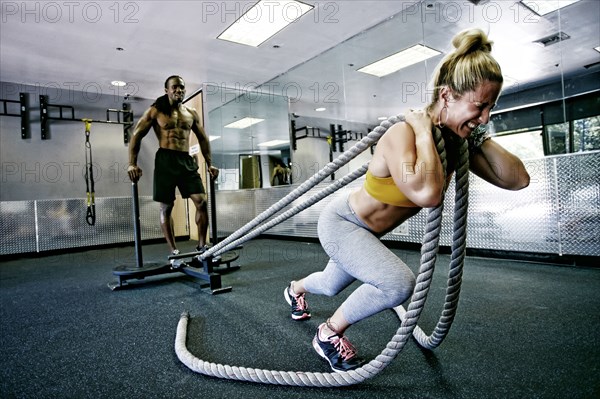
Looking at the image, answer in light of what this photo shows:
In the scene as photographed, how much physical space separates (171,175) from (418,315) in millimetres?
2742

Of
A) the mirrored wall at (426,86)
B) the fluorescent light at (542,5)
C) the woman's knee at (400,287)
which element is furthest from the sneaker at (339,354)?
the fluorescent light at (542,5)

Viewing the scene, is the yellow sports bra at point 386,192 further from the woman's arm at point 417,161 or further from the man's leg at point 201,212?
the man's leg at point 201,212

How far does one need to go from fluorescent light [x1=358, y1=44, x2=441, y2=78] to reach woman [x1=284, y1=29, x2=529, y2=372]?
3953 millimetres

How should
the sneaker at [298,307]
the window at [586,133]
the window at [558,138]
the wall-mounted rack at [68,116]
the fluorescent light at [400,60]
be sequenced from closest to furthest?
the sneaker at [298,307] < the window at [586,133] < the window at [558,138] < the fluorescent light at [400,60] < the wall-mounted rack at [68,116]

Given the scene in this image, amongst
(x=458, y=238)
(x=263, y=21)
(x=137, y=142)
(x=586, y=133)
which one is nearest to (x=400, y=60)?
(x=263, y=21)

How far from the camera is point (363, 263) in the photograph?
3.93 feet

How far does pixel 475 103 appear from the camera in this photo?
1.00m

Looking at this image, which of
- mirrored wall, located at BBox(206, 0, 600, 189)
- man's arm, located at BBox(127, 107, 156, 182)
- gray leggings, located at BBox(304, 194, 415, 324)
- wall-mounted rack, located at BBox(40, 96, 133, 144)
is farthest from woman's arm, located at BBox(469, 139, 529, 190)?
wall-mounted rack, located at BBox(40, 96, 133, 144)

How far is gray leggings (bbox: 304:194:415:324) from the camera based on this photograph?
1.16 m

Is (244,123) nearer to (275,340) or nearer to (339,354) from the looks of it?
(275,340)

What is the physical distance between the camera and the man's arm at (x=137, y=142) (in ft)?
9.19

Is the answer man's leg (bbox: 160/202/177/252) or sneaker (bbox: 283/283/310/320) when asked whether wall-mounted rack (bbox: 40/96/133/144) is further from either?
sneaker (bbox: 283/283/310/320)

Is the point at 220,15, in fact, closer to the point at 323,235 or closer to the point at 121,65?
the point at 121,65

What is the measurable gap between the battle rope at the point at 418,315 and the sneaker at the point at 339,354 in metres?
0.14
